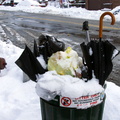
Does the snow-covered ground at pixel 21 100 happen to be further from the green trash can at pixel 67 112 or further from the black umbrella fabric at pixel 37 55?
the black umbrella fabric at pixel 37 55

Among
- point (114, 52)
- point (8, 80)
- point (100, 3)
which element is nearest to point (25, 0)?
point (100, 3)

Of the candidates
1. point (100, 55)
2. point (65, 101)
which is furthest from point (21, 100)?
point (100, 55)

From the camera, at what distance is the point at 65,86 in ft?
5.39

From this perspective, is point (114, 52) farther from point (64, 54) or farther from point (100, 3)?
point (100, 3)

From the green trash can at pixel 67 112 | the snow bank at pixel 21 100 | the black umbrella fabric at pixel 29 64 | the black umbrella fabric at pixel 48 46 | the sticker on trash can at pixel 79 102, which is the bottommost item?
the snow bank at pixel 21 100

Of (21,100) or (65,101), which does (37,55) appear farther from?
(21,100)

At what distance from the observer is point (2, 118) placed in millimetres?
2686

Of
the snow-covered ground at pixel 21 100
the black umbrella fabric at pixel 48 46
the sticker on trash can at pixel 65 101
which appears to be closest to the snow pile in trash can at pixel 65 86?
the sticker on trash can at pixel 65 101

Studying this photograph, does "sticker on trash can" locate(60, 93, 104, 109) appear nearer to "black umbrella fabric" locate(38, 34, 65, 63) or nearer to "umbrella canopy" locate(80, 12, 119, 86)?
"umbrella canopy" locate(80, 12, 119, 86)

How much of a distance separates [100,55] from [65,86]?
0.39 meters

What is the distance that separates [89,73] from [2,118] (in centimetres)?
157

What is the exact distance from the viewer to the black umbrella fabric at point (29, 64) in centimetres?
174

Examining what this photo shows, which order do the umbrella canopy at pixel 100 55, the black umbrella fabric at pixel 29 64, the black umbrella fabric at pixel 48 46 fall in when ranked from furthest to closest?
the black umbrella fabric at pixel 48 46 < the black umbrella fabric at pixel 29 64 < the umbrella canopy at pixel 100 55

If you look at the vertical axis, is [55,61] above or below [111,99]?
above
